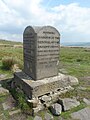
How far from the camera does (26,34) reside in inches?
232

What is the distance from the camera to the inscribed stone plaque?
205 inches

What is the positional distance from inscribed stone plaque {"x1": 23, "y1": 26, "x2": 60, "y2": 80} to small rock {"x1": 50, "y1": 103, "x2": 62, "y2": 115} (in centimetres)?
110

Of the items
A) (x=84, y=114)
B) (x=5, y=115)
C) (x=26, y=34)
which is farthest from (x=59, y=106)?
(x=26, y=34)

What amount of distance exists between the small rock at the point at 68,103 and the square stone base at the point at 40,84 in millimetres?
529

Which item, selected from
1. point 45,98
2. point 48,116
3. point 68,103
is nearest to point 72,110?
point 68,103

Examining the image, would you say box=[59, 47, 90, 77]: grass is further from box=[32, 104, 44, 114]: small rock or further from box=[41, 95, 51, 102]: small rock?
box=[32, 104, 44, 114]: small rock

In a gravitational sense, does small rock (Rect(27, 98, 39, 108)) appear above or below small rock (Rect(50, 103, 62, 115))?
above

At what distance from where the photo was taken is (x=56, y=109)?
457 cm

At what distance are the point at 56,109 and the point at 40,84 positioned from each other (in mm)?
899

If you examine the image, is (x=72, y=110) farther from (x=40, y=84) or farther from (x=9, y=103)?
(x=9, y=103)

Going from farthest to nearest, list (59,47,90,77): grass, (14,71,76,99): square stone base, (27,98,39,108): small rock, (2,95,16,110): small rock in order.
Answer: (59,47,90,77): grass, (2,95,16,110): small rock, (14,71,76,99): square stone base, (27,98,39,108): small rock

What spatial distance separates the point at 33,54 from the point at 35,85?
3.48ft

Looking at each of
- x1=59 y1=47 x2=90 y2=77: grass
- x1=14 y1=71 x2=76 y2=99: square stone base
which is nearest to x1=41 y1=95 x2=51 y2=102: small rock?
x1=14 y1=71 x2=76 y2=99: square stone base

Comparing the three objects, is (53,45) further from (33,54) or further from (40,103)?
(40,103)
